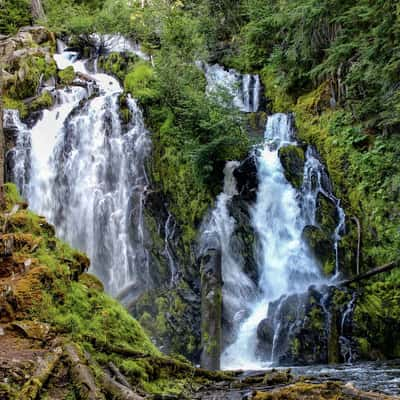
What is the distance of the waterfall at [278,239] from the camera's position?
1066cm

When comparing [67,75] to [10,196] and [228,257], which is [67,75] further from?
[10,196]

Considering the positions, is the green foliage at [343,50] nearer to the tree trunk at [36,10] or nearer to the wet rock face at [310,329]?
the wet rock face at [310,329]

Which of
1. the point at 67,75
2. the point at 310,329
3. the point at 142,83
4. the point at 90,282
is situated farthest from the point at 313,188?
the point at 67,75

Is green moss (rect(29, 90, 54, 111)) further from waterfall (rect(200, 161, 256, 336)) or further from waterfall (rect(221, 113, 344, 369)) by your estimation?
waterfall (rect(221, 113, 344, 369))

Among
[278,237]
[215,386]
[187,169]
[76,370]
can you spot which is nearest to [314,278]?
[278,237]

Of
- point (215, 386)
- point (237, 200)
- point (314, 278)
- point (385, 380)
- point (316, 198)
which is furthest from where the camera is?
point (237, 200)

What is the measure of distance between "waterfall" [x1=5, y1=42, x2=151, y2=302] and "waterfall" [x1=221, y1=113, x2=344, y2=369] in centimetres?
311

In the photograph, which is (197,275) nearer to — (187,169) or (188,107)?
A: (187,169)

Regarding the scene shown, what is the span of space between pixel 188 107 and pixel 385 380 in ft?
33.1

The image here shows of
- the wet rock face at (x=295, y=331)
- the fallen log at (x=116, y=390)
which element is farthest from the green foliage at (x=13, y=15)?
the fallen log at (x=116, y=390)

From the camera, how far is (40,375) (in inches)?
137

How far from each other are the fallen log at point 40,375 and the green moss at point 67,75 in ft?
52.4

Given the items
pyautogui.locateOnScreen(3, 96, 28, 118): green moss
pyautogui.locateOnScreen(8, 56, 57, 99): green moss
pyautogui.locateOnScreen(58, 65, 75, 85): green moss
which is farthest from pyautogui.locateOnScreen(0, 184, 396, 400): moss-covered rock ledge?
pyautogui.locateOnScreen(58, 65, 75, 85): green moss

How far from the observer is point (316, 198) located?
1266 centimetres
